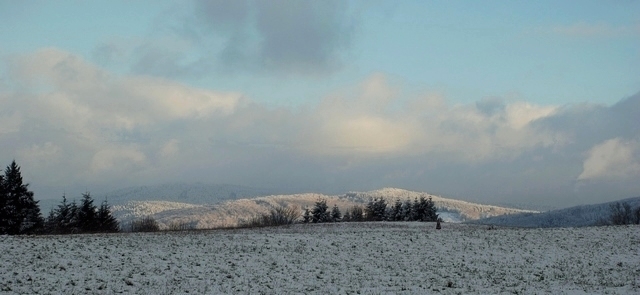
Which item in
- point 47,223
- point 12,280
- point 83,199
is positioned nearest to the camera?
point 12,280

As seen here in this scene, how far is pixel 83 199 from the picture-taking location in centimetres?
6544

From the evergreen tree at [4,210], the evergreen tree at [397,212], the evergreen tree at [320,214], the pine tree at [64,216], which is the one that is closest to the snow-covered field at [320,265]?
the evergreen tree at [4,210]

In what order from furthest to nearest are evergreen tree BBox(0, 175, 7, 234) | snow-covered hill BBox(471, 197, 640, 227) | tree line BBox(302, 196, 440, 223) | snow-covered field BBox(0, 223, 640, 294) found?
snow-covered hill BBox(471, 197, 640, 227), tree line BBox(302, 196, 440, 223), evergreen tree BBox(0, 175, 7, 234), snow-covered field BBox(0, 223, 640, 294)

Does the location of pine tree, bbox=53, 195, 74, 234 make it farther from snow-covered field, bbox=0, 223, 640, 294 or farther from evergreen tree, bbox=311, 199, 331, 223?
evergreen tree, bbox=311, 199, 331, 223

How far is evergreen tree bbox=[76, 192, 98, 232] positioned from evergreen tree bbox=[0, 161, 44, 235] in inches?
418

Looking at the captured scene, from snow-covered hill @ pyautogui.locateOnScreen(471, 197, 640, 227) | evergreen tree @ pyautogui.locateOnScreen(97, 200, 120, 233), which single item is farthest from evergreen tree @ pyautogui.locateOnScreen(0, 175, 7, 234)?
snow-covered hill @ pyautogui.locateOnScreen(471, 197, 640, 227)

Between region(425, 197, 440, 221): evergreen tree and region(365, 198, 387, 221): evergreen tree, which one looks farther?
region(365, 198, 387, 221): evergreen tree

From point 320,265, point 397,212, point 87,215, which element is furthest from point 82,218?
point 397,212

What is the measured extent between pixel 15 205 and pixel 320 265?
3909 cm

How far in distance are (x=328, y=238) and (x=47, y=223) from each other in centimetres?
5218

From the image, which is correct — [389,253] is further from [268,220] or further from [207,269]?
[268,220]

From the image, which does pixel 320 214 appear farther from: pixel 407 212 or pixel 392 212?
pixel 407 212

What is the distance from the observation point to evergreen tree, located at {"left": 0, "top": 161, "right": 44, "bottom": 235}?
4947 cm

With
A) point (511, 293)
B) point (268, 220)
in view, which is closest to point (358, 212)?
point (268, 220)
